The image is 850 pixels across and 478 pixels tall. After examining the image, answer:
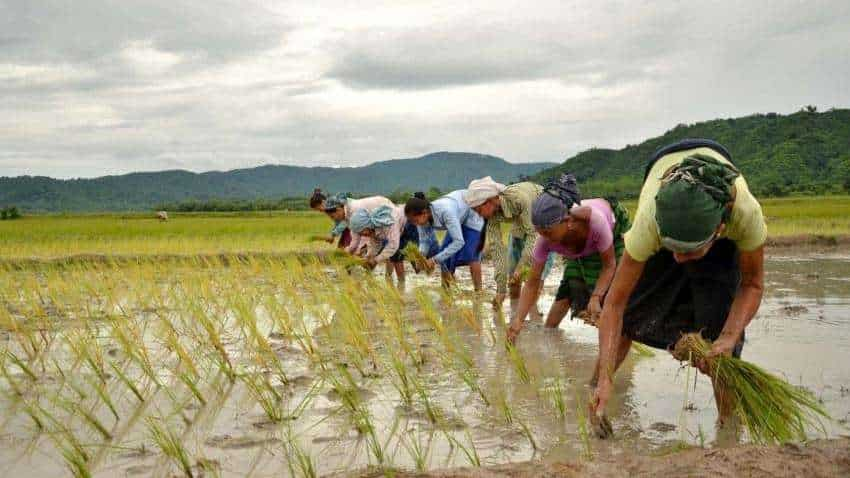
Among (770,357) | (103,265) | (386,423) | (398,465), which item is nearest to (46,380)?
(386,423)

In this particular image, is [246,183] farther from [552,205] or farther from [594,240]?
[552,205]

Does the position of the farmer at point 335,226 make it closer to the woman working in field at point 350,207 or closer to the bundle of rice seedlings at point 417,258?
the woman working in field at point 350,207

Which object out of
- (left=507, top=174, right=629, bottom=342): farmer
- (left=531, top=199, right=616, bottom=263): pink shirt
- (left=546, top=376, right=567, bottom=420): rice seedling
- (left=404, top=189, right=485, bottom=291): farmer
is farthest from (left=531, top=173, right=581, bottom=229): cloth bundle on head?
(left=404, top=189, right=485, bottom=291): farmer

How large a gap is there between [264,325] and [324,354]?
3.89 feet

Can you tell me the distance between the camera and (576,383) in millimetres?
3809

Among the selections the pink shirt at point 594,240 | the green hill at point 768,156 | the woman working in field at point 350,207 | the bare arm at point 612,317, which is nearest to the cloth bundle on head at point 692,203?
the bare arm at point 612,317

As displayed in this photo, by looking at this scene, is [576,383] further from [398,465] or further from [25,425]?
[25,425]

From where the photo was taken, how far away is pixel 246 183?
129 m

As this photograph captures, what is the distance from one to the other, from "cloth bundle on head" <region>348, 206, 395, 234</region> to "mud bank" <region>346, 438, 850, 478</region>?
Result: 4576 millimetres

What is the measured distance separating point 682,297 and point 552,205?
699mm

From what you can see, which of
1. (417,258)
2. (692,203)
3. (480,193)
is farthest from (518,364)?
(417,258)

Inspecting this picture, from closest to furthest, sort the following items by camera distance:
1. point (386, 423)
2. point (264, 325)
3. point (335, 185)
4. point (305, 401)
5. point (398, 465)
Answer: point (398, 465), point (386, 423), point (305, 401), point (264, 325), point (335, 185)

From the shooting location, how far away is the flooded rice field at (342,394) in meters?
2.80

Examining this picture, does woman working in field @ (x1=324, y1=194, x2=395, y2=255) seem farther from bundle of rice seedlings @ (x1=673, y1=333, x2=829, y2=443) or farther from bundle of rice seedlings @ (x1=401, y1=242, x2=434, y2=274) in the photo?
bundle of rice seedlings @ (x1=673, y1=333, x2=829, y2=443)
